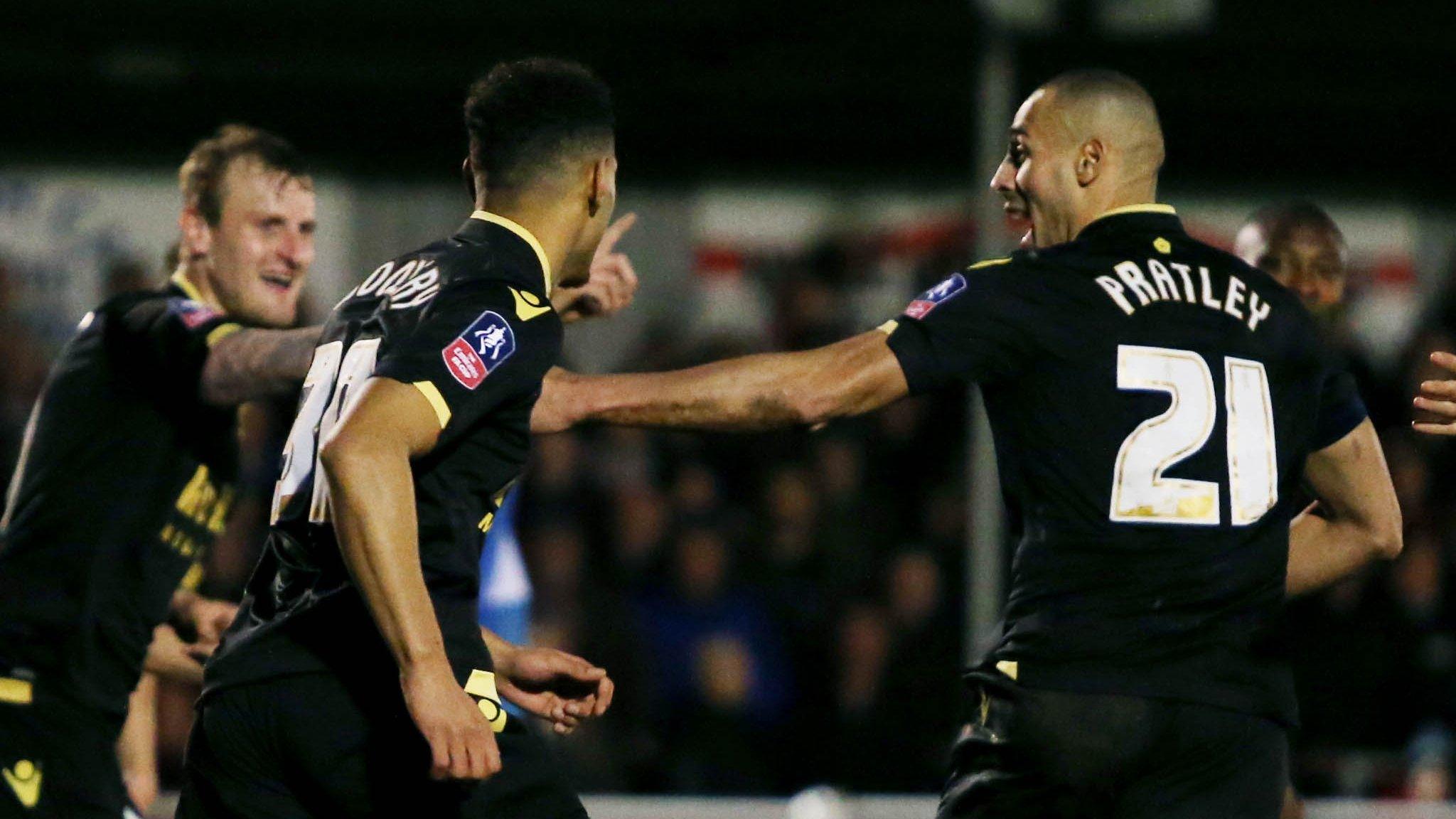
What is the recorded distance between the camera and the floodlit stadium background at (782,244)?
888 cm

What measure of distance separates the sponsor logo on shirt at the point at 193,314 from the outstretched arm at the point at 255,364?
0.12m

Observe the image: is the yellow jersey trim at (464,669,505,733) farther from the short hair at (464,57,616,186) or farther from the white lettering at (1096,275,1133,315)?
the white lettering at (1096,275,1133,315)

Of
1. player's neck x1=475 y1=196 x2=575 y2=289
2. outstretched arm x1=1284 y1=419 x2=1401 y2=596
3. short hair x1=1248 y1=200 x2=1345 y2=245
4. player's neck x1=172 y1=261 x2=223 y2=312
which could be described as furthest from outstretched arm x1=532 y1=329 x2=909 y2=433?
short hair x1=1248 y1=200 x2=1345 y2=245

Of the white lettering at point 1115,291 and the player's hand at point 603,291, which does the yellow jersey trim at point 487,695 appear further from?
the white lettering at point 1115,291

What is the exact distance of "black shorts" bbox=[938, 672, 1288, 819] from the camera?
402 centimetres

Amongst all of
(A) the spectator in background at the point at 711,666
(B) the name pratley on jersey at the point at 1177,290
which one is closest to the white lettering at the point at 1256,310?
(B) the name pratley on jersey at the point at 1177,290

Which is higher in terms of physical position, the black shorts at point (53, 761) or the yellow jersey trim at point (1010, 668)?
the yellow jersey trim at point (1010, 668)

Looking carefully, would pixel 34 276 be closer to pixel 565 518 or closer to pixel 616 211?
pixel 616 211

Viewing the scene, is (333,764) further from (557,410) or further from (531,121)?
(531,121)

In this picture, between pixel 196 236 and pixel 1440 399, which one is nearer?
pixel 1440 399

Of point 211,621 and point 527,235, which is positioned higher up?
point 527,235

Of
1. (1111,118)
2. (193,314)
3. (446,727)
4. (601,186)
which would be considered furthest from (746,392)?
(193,314)

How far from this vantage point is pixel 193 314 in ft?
15.3

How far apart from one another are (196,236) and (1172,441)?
8.35 ft
